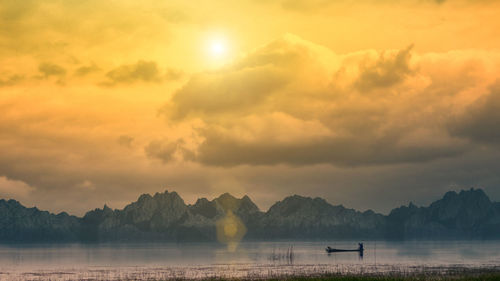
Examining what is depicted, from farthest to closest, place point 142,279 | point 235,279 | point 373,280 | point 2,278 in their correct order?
point 2,278 < point 142,279 < point 235,279 < point 373,280

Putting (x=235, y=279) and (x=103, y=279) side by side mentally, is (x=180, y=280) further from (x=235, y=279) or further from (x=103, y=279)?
(x=103, y=279)

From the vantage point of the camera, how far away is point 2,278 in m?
123

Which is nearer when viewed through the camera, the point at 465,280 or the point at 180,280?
the point at 465,280

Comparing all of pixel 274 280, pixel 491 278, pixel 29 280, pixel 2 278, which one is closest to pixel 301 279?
pixel 274 280

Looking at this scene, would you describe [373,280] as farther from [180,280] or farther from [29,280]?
[29,280]

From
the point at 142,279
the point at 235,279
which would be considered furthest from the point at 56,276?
the point at 235,279

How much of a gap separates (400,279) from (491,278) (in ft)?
45.5

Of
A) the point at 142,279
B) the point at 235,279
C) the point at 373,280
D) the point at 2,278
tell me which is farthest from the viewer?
the point at 2,278

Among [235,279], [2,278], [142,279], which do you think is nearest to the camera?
[235,279]

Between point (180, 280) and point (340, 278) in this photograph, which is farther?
point (180, 280)

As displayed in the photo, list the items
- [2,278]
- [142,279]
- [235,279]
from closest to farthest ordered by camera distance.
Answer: [235,279]
[142,279]
[2,278]

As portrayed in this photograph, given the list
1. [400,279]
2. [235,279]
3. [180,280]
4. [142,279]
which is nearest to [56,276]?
[142,279]

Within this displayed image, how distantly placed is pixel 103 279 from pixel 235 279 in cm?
2902

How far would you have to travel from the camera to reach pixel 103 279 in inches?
4555
